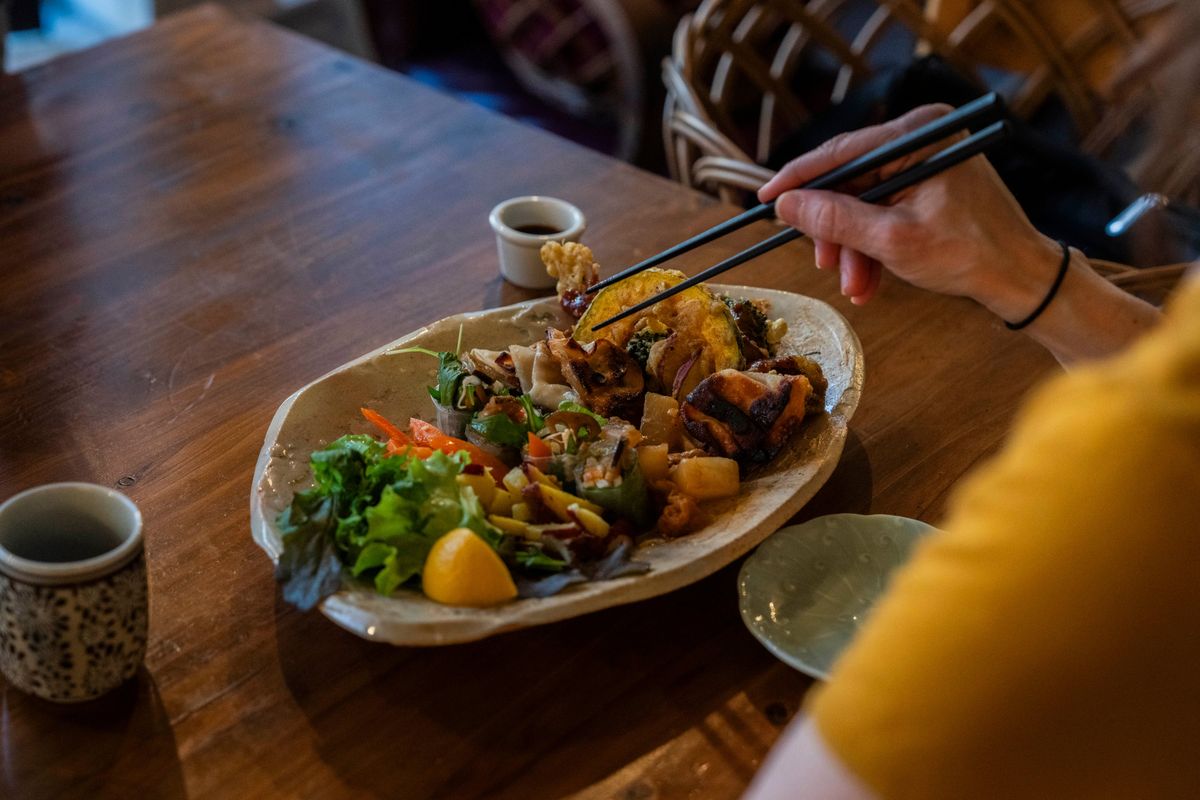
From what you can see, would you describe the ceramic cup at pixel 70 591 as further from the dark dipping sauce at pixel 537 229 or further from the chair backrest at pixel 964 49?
the chair backrest at pixel 964 49

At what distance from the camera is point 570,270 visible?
5.52ft

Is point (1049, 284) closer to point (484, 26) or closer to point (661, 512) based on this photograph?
point (661, 512)

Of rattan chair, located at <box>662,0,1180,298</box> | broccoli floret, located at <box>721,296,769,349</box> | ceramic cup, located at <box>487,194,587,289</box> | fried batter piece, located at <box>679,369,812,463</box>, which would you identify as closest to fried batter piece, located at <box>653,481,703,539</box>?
fried batter piece, located at <box>679,369,812,463</box>

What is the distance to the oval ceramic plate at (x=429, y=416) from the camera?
1.10 metres

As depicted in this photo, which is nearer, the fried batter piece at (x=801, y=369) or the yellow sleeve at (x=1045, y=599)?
the yellow sleeve at (x=1045, y=599)

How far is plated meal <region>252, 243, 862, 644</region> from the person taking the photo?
1137 mm

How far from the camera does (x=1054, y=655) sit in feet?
2.32

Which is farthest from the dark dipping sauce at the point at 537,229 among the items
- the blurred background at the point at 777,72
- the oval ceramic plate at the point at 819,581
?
the oval ceramic plate at the point at 819,581

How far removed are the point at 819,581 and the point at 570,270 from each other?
68cm

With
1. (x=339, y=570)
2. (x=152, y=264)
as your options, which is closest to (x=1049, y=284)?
(x=339, y=570)

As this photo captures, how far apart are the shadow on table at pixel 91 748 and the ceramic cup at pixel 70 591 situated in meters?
0.03

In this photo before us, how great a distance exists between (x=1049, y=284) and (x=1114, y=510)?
763 millimetres

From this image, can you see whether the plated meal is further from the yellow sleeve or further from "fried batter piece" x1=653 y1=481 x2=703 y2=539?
the yellow sleeve

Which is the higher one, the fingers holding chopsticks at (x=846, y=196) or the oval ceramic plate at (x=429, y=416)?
the fingers holding chopsticks at (x=846, y=196)
